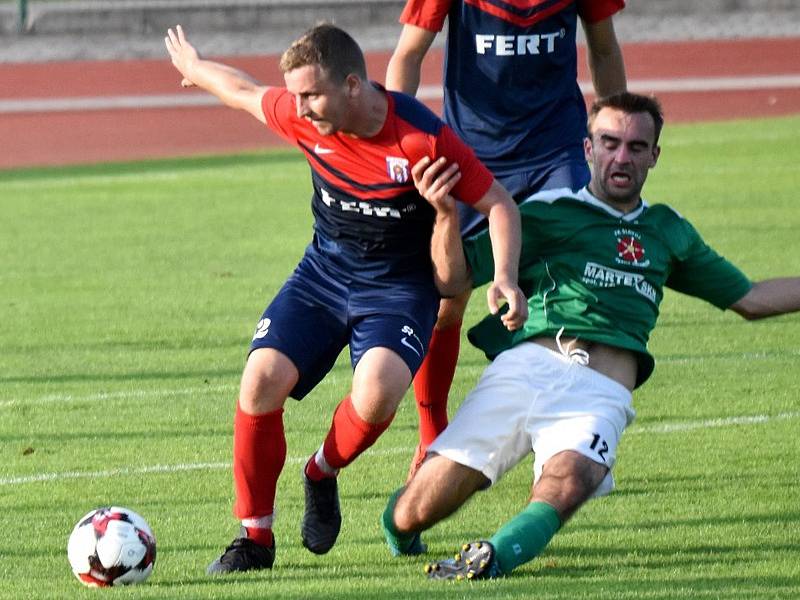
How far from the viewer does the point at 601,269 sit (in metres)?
5.45

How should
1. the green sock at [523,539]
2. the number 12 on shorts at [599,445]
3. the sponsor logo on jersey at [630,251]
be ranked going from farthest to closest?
the sponsor logo on jersey at [630,251], the number 12 on shorts at [599,445], the green sock at [523,539]

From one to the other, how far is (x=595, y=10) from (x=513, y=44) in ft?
1.41

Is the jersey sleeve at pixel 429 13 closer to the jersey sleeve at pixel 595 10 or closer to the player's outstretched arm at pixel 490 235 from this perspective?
the jersey sleeve at pixel 595 10

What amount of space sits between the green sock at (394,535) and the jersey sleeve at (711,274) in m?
1.26

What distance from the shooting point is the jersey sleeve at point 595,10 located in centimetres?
646

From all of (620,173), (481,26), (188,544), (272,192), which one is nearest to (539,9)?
(481,26)

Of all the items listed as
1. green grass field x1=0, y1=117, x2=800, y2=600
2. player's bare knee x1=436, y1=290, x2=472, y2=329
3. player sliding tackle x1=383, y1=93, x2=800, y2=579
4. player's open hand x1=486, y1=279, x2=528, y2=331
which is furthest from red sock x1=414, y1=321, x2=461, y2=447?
player's open hand x1=486, y1=279, x2=528, y2=331

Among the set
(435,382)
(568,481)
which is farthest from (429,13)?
(568,481)

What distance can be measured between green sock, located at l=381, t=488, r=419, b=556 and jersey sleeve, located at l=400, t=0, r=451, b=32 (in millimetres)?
1981

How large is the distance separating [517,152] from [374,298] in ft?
3.93

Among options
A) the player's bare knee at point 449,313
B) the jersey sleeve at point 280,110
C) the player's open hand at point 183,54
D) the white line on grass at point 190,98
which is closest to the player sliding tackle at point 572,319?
the player's bare knee at point 449,313

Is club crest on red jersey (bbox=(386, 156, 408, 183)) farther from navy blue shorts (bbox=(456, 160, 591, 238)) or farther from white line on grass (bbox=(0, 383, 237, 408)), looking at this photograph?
white line on grass (bbox=(0, 383, 237, 408))

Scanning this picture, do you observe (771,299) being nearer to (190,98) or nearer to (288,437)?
(288,437)

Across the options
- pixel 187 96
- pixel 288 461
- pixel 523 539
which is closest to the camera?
pixel 523 539
